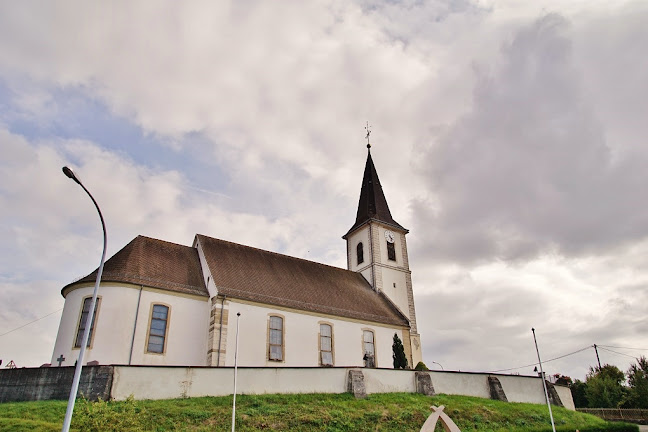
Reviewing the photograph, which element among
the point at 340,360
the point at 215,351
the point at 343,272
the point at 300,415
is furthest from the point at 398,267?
the point at 300,415

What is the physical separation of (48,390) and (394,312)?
25.6 m

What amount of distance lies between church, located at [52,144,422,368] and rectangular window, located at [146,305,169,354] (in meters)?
0.05

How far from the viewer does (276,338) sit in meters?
28.6

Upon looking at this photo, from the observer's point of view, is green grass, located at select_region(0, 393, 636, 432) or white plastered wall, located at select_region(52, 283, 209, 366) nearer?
green grass, located at select_region(0, 393, 636, 432)

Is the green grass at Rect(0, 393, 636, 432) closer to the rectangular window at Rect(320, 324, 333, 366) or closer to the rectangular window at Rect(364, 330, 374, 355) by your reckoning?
the rectangular window at Rect(320, 324, 333, 366)

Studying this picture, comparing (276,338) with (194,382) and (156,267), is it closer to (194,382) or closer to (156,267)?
(194,382)

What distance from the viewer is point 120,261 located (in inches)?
1041

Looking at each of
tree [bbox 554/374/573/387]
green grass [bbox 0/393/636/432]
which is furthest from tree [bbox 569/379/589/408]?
green grass [bbox 0/393/636/432]

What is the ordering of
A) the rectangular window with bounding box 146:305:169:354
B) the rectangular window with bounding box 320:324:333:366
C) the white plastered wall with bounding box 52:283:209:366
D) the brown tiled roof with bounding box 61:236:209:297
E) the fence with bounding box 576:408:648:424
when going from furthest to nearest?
1. the fence with bounding box 576:408:648:424
2. the rectangular window with bounding box 320:324:333:366
3. the brown tiled roof with bounding box 61:236:209:297
4. the rectangular window with bounding box 146:305:169:354
5. the white plastered wall with bounding box 52:283:209:366

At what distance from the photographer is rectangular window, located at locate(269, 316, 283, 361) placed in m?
28.1

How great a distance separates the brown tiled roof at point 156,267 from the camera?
25.5 m

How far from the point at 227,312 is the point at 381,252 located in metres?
19.0

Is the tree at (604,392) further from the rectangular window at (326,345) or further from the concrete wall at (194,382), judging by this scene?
the rectangular window at (326,345)

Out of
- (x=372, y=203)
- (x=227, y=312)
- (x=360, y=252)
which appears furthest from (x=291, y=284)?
(x=372, y=203)
